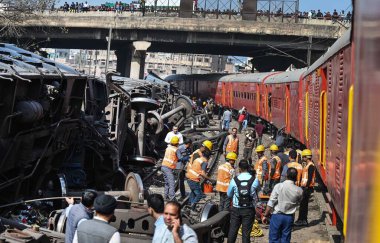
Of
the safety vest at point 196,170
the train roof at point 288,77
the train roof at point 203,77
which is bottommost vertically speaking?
the safety vest at point 196,170

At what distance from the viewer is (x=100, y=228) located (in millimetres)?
4531

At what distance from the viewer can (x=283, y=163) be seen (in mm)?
12281

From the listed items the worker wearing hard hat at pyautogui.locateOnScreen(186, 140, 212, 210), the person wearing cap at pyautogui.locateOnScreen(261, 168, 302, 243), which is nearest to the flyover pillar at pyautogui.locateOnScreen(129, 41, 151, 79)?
the worker wearing hard hat at pyautogui.locateOnScreen(186, 140, 212, 210)

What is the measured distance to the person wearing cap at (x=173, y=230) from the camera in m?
4.41

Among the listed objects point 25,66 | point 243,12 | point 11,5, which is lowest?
point 25,66

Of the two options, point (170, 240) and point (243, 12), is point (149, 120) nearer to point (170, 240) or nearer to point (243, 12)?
point (170, 240)

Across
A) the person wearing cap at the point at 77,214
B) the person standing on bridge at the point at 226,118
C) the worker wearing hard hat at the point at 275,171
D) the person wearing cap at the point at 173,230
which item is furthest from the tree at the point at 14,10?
the person wearing cap at the point at 173,230

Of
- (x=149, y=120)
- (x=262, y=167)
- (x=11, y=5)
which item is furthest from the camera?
(x=11, y=5)

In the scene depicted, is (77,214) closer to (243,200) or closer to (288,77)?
(243,200)

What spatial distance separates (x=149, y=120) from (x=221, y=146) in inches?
102

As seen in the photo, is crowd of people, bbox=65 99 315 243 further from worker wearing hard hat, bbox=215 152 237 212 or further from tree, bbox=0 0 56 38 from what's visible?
tree, bbox=0 0 56 38

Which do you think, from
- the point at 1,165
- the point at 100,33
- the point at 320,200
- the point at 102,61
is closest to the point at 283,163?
the point at 320,200

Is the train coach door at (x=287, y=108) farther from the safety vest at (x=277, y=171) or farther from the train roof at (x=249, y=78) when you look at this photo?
the safety vest at (x=277, y=171)

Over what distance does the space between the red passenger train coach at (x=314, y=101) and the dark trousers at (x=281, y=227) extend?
2.14 feet
